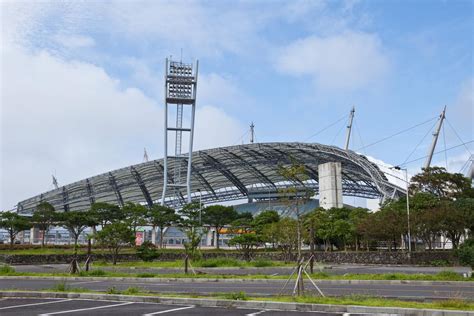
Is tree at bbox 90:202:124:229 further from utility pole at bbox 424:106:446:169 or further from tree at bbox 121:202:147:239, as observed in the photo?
utility pole at bbox 424:106:446:169

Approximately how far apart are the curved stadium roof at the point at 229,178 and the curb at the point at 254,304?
6240cm

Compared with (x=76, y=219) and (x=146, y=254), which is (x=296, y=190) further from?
(x=76, y=219)

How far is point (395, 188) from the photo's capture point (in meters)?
74.2

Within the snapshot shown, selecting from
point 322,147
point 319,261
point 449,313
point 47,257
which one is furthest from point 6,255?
point 322,147

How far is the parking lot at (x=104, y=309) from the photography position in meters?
12.1

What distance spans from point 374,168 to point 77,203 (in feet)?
220

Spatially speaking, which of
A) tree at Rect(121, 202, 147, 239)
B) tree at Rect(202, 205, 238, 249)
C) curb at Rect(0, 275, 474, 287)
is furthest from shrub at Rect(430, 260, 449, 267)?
tree at Rect(202, 205, 238, 249)

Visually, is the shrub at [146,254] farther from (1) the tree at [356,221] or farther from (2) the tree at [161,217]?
(1) the tree at [356,221]

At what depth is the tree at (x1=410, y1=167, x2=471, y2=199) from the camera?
55938mm

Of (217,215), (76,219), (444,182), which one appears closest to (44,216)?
(76,219)

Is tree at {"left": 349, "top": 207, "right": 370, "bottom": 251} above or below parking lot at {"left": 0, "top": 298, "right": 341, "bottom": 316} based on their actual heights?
above

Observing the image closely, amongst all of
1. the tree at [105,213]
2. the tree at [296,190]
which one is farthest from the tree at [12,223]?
the tree at [296,190]

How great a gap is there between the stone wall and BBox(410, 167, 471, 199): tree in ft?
56.6

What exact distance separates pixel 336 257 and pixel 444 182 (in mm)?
19488
